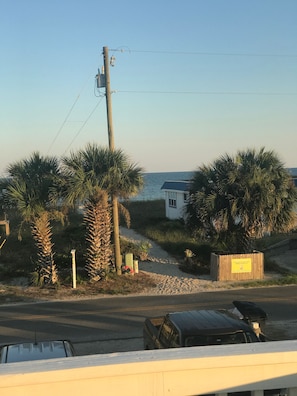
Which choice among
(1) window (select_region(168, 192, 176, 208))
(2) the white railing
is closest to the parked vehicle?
(2) the white railing

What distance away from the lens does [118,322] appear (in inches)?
453

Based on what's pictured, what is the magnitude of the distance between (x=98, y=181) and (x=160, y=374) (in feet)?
45.2

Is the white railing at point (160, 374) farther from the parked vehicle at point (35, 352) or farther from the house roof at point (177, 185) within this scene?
the house roof at point (177, 185)

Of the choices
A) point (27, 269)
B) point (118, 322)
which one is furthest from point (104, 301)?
point (27, 269)

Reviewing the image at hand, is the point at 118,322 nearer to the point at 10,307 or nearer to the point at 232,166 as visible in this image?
the point at 10,307

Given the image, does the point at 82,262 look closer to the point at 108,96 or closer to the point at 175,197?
the point at 108,96

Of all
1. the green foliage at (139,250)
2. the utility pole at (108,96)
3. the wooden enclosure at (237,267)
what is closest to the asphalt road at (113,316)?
the wooden enclosure at (237,267)

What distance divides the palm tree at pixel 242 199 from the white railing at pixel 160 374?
15.1 meters

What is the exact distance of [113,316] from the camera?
39.8 ft

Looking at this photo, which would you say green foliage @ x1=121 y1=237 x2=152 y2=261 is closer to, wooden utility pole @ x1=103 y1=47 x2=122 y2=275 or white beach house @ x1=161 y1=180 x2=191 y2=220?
wooden utility pole @ x1=103 y1=47 x2=122 y2=275

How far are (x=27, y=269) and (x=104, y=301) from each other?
559 centimetres

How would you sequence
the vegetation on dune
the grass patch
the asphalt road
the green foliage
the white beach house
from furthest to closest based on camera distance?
1. the white beach house
2. the green foliage
3. the vegetation on dune
4. the grass patch
5. the asphalt road

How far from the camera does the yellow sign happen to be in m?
16.8

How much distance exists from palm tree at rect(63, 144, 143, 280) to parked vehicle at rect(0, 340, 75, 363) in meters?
9.55
